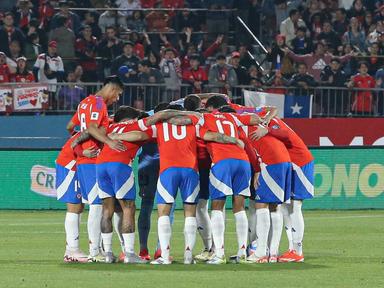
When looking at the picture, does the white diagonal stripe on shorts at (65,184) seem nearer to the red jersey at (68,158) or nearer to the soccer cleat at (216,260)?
the red jersey at (68,158)

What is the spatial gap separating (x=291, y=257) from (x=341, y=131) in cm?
1419

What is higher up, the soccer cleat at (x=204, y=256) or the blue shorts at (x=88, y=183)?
the blue shorts at (x=88, y=183)

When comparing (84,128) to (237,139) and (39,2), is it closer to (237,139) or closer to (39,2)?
(237,139)

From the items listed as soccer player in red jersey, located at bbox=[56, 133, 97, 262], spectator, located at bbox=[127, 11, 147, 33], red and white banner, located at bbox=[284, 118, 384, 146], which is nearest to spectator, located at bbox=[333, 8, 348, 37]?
red and white banner, located at bbox=[284, 118, 384, 146]

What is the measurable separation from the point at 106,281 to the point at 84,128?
301cm

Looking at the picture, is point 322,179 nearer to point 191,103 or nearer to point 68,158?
point 191,103

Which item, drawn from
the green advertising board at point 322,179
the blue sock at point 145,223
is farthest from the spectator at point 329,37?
the blue sock at point 145,223

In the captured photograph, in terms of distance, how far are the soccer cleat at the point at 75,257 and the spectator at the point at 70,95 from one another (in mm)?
13425

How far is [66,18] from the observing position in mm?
32688

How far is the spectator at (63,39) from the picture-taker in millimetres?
32219

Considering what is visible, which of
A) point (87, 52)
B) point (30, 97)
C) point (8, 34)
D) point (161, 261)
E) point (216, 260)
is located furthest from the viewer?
point (87, 52)

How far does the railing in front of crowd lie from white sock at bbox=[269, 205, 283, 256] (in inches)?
530

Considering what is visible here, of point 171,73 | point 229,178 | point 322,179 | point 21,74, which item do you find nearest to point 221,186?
point 229,178

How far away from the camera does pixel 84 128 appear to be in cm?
1727
